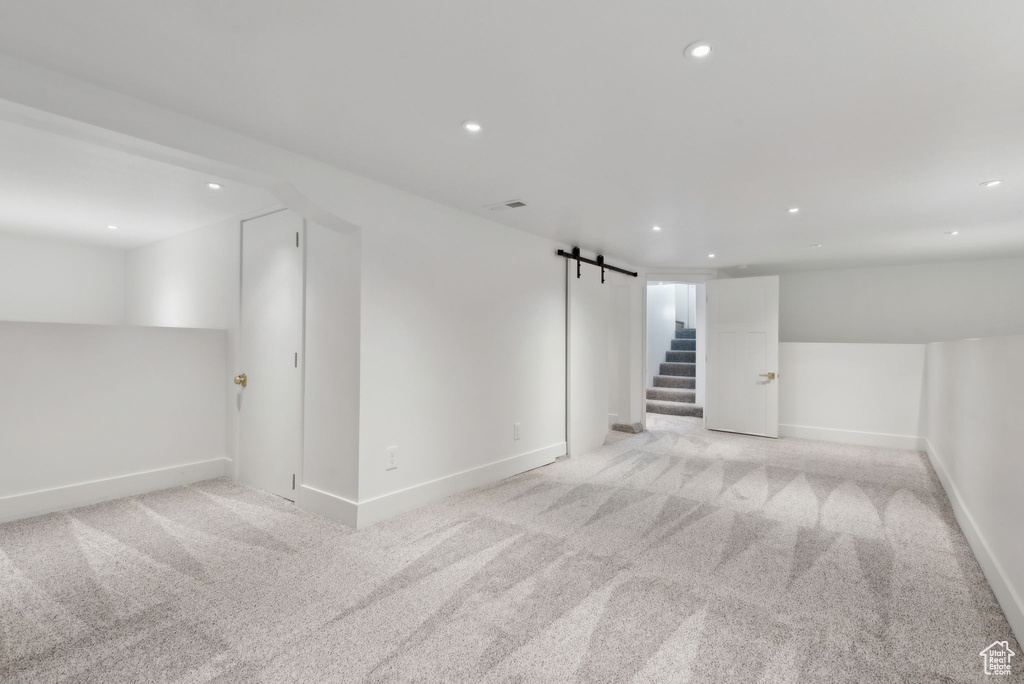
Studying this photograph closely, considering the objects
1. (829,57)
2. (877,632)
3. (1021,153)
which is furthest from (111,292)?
(1021,153)

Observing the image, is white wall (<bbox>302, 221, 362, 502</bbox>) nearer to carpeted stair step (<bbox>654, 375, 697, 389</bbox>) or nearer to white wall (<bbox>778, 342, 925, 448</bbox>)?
white wall (<bbox>778, 342, 925, 448</bbox>)

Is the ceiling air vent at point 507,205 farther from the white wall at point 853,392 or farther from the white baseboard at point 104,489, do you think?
the white wall at point 853,392

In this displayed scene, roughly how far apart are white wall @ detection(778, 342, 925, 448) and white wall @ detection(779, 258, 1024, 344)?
0.82m

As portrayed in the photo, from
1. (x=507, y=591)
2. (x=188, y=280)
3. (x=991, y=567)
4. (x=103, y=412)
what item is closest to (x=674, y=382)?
(x=991, y=567)

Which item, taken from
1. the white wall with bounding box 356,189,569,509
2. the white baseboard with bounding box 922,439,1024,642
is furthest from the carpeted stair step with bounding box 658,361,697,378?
the white baseboard with bounding box 922,439,1024,642

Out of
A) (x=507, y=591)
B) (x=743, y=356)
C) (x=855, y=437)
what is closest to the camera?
(x=507, y=591)

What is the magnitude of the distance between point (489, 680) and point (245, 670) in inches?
33.1

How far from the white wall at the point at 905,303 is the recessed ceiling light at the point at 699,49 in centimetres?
590

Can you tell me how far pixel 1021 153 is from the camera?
2508mm

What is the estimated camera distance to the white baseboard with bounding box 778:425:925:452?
5.28 meters

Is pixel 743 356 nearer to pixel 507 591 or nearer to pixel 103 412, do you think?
pixel 507 591

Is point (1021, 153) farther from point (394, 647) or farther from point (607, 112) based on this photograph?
point (394, 647)

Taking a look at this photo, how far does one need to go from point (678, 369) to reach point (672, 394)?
89 cm

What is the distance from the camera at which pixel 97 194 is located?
337cm
